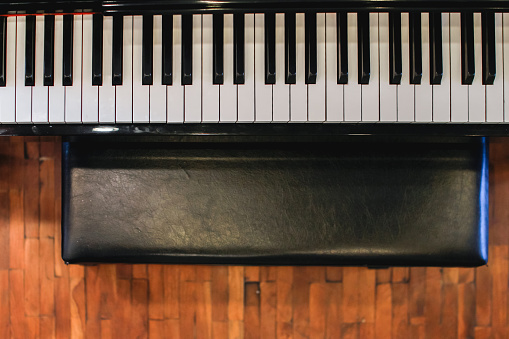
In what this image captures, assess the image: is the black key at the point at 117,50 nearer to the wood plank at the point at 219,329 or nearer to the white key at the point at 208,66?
the white key at the point at 208,66

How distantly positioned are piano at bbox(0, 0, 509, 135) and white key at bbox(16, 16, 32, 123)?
0.6 inches

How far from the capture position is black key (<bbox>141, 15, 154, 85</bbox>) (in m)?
0.78

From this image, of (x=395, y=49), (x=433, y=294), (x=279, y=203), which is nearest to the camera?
(x=395, y=49)

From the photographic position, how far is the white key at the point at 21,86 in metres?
0.81

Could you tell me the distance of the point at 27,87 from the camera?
0.81 metres

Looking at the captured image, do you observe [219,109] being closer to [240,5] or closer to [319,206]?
[240,5]

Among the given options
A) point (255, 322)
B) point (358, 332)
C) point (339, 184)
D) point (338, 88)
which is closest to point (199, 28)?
point (338, 88)

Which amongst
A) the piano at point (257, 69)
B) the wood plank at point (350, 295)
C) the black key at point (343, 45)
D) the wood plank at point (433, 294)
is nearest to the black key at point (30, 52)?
the piano at point (257, 69)

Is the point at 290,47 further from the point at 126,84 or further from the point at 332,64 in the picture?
the point at 126,84

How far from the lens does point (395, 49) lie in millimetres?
770

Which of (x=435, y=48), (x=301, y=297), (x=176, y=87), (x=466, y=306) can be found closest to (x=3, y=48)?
(x=176, y=87)

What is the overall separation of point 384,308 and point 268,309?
419 millimetres

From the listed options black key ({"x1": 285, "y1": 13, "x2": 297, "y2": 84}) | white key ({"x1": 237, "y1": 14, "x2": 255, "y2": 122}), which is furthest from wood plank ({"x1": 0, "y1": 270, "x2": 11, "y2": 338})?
black key ({"x1": 285, "y1": 13, "x2": 297, "y2": 84})

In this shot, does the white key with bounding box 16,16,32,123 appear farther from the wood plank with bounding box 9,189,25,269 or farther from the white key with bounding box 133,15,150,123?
the wood plank with bounding box 9,189,25,269
